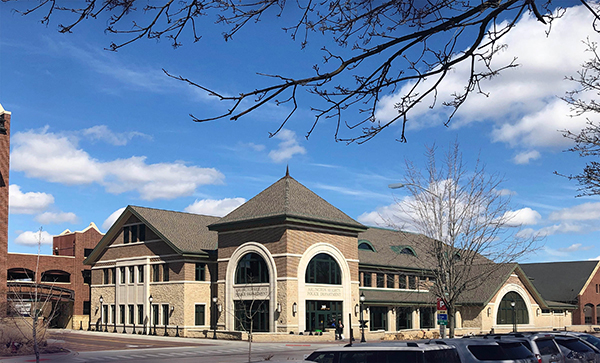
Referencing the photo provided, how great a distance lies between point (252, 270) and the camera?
46594 millimetres

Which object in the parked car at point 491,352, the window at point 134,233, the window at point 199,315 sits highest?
the window at point 134,233

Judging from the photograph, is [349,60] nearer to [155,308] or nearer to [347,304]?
[347,304]

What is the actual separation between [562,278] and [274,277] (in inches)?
1698

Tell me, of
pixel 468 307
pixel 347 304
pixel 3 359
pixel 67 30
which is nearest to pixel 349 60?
pixel 67 30

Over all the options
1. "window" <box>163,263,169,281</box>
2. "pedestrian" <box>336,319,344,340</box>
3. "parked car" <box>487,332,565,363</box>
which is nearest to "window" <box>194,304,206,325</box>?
"window" <box>163,263,169,281</box>

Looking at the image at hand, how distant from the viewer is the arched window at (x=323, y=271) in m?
46.0

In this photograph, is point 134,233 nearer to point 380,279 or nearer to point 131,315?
point 131,315

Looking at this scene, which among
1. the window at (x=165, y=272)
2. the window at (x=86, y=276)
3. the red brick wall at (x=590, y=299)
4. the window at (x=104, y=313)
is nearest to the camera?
the window at (x=165, y=272)

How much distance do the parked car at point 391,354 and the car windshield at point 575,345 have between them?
7868 millimetres

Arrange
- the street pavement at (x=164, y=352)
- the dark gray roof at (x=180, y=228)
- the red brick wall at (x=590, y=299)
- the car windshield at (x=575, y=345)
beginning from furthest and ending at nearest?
the red brick wall at (x=590, y=299) < the dark gray roof at (x=180, y=228) < the street pavement at (x=164, y=352) < the car windshield at (x=575, y=345)

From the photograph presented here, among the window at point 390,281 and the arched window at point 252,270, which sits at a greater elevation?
the arched window at point 252,270

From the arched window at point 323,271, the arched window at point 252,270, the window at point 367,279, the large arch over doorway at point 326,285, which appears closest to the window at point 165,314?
the arched window at point 252,270

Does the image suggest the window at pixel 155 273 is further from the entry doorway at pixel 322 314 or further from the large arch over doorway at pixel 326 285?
the entry doorway at pixel 322 314

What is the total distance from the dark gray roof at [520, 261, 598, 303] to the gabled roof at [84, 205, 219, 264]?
3668cm
